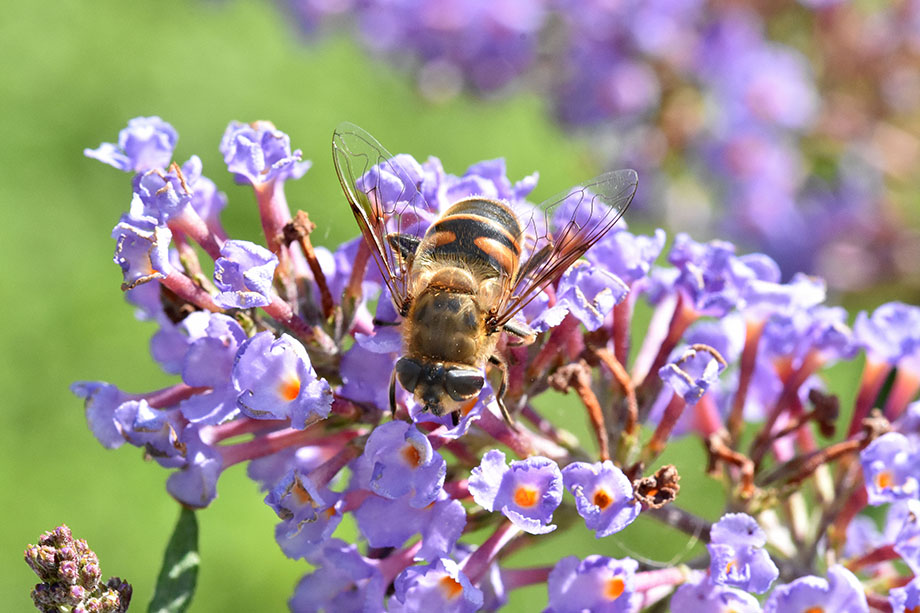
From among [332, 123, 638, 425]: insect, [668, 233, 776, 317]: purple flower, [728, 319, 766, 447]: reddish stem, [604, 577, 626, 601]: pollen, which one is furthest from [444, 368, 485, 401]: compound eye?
[728, 319, 766, 447]: reddish stem

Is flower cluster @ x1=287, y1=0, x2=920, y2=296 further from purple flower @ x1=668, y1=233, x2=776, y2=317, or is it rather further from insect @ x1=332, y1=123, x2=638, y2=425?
insect @ x1=332, y1=123, x2=638, y2=425

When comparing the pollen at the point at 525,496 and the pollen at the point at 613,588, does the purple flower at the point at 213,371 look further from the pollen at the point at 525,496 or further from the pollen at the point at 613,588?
the pollen at the point at 613,588

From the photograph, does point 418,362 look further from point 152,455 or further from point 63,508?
point 63,508

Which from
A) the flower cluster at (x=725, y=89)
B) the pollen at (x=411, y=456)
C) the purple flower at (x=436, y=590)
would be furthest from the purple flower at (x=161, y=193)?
the flower cluster at (x=725, y=89)

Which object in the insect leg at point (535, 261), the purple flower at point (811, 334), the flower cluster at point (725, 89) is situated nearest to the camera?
the insect leg at point (535, 261)

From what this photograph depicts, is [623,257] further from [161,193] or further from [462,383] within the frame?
[161,193]

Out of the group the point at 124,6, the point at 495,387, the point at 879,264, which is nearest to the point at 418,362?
the point at 495,387

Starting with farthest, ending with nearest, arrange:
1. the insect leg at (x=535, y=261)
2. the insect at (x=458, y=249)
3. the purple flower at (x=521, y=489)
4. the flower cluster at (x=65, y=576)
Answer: the insect leg at (x=535, y=261)
the insect at (x=458, y=249)
the purple flower at (x=521, y=489)
the flower cluster at (x=65, y=576)

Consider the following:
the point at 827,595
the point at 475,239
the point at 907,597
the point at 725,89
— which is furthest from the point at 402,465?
the point at 725,89
